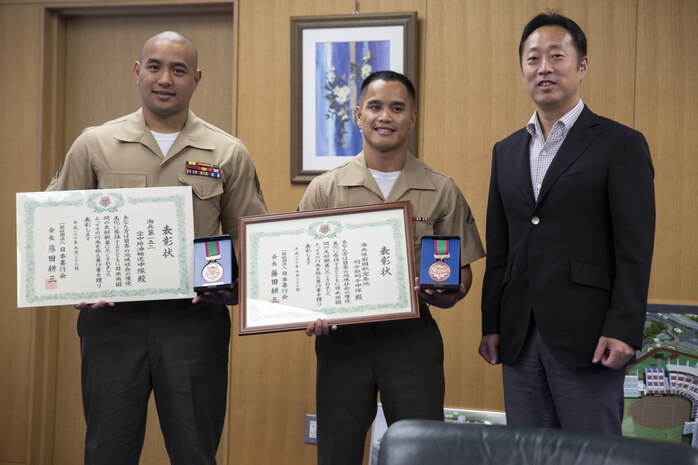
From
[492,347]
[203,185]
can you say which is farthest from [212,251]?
[492,347]

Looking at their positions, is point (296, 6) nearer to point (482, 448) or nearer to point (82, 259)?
point (82, 259)

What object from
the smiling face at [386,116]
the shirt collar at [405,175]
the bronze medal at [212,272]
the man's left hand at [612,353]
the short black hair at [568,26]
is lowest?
the man's left hand at [612,353]

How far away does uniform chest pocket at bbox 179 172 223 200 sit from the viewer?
2268mm

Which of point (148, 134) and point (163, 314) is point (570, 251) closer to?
point (163, 314)

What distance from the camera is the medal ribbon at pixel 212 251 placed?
6.98 feet

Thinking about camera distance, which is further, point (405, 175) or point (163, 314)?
point (405, 175)

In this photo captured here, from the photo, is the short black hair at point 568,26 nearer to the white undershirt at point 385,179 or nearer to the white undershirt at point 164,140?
the white undershirt at point 385,179

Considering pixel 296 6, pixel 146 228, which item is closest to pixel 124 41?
pixel 296 6

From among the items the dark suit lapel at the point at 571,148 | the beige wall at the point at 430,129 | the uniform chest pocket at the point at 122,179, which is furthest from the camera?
the beige wall at the point at 430,129

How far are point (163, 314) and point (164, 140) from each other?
53 cm

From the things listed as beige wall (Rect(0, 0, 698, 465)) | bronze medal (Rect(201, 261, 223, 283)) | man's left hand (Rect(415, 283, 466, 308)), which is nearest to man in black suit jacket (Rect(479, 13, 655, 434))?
man's left hand (Rect(415, 283, 466, 308))

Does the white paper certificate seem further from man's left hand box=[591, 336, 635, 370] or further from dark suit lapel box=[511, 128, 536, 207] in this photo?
man's left hand box=[591, 336, 635, 370]

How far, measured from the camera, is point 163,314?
86.7 inches

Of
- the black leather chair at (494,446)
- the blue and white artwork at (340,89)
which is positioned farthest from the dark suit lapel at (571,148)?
the blue and white artwork at (340,89)
